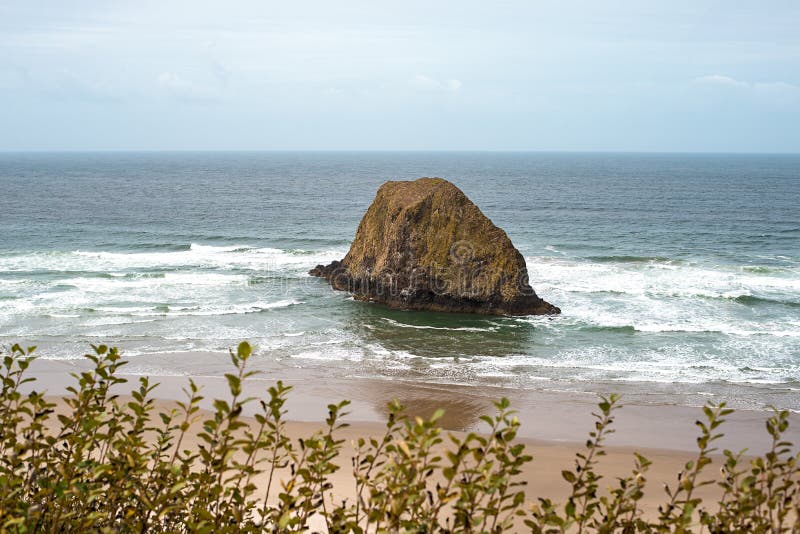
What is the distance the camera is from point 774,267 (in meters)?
41.8

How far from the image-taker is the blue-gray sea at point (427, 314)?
22594 mm

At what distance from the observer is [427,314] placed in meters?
29.6

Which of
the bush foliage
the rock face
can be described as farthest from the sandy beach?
the rock face

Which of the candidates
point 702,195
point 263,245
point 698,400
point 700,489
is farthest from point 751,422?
point 702,195

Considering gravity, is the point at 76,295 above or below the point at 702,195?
below

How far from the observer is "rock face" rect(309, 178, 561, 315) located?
29.5m

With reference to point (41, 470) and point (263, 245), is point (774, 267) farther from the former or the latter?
point (41, 470)

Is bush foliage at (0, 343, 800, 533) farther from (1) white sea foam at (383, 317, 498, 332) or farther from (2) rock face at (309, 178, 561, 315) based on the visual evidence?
(2) rock face at (309, 178, 561, 315)

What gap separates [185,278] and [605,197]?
65.4 meters

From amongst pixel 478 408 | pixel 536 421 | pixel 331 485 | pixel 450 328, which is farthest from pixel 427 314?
pixel 331 485

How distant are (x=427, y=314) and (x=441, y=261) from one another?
241 centimetres

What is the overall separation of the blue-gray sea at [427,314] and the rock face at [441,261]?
3.23 feet

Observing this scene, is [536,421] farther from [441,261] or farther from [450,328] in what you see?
[441,261]

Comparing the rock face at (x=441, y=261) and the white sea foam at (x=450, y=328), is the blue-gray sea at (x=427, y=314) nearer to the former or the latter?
the white sea foam at (x=450, y=328)
